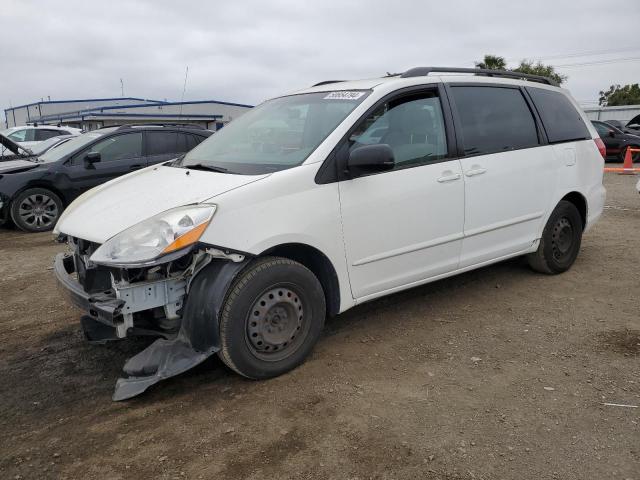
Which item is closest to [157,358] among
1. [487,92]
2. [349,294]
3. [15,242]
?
[349,294]

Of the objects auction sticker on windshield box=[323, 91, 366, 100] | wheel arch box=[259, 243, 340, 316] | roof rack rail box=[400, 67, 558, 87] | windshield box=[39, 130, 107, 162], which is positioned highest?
windshield box=[39, 130, 107, 162]

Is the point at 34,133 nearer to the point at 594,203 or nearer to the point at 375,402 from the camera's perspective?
the point at 594,203

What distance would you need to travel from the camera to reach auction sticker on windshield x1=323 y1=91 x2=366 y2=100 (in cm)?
369

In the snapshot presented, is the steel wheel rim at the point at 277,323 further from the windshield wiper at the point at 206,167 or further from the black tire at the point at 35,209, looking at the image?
the black tire at the point at 35,209

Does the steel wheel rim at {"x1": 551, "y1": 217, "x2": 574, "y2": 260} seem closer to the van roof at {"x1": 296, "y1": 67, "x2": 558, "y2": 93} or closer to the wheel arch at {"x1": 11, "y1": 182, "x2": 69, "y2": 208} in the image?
the van roof at {"x1": 296, "y1": 67, "x2": 558, "y2": 93}

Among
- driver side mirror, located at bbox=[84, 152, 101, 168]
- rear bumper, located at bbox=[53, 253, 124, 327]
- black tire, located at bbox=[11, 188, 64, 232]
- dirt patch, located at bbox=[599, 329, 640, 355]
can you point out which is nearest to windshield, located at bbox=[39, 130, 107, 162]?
black tire, located at bbox=[11, 188, 64, 232]

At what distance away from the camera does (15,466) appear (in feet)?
8.24

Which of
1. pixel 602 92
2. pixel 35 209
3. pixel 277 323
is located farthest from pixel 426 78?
pixel 602 92

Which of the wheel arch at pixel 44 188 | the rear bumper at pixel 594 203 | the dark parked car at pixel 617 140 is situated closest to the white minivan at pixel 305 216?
the rear bumper at pixel 594 203

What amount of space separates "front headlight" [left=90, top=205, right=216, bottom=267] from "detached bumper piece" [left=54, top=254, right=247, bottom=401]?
246 millimetres

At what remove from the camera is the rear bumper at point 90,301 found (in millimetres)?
2877

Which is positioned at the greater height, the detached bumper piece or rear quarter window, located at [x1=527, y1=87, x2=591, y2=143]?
rear quarter window, located at [x1=527, y1=87, x2=591, y2=143]

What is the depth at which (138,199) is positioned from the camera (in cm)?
336

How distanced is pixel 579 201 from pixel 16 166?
8045mm
